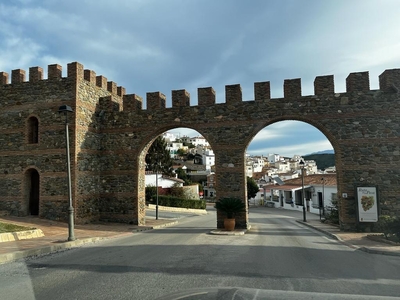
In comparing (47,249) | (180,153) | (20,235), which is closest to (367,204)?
(47,249)

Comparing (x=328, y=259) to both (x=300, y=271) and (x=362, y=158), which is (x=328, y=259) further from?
(x=362, y=158)

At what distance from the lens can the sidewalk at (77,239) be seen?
9300 millimetres

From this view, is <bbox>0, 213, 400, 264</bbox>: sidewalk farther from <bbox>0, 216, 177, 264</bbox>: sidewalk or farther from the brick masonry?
the brick masonry

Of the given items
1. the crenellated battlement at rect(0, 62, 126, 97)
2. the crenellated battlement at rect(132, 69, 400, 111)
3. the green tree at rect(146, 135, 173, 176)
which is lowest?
the green tree at rect(146, 135, 173, 176)

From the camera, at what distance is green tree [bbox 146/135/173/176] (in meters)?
45.3

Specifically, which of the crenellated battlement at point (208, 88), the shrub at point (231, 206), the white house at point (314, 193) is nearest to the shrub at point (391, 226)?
the shrub at point (231, 206)

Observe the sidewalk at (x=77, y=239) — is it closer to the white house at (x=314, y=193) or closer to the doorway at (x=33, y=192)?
the doorway at (x=33, y=192)

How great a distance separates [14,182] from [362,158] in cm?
1814

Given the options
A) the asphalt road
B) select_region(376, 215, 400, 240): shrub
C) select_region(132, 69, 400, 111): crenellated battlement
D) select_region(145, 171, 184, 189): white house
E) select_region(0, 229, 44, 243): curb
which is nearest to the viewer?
the asphalt road

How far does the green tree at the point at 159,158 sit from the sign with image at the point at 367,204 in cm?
3337

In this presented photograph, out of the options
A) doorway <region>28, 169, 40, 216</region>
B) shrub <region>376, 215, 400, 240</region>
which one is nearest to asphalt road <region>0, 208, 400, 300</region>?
shrub <region>376, 215, 400, 240</region>

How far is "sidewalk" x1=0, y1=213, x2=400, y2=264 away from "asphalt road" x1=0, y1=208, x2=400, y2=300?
55 centimetres

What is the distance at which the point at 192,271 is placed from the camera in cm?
702

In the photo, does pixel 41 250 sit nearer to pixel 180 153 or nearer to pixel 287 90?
pixel 287 90
